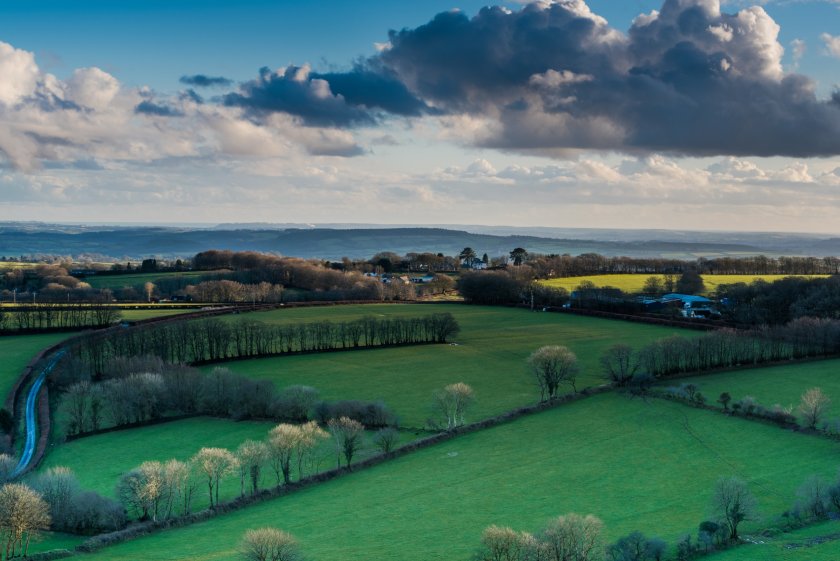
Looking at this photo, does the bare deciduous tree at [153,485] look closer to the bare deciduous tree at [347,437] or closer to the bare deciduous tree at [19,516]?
the bare deciduous tree at [19,516]

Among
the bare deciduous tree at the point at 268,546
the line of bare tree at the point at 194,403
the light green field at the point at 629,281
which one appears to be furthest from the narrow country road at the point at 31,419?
the light green field at the point at 629,281

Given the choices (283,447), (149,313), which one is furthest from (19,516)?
(149,313)

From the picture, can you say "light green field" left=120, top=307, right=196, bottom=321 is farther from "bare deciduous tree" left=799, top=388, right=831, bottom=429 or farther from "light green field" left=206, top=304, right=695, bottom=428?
"bare deciduous tree" left=799, top=388, right=831, bottom=429

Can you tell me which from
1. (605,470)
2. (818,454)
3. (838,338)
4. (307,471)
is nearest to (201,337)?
(307,471)

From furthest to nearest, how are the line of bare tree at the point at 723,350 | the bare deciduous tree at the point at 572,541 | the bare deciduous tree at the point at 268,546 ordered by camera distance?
Result: the line of bare tree at the point at 723,350 < the bare deciduous tree at the point at 268,546 < the bare deciduous tree at the point at 572,541

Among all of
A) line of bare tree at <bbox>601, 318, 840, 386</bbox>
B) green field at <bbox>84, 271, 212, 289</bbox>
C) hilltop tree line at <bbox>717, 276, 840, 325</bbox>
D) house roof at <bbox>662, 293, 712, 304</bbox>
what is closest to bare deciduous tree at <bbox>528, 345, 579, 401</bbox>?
line of bare tree at <bbox>601, 318, 840, 386</bbox>

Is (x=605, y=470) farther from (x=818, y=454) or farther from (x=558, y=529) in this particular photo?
(x=558, y=529)
